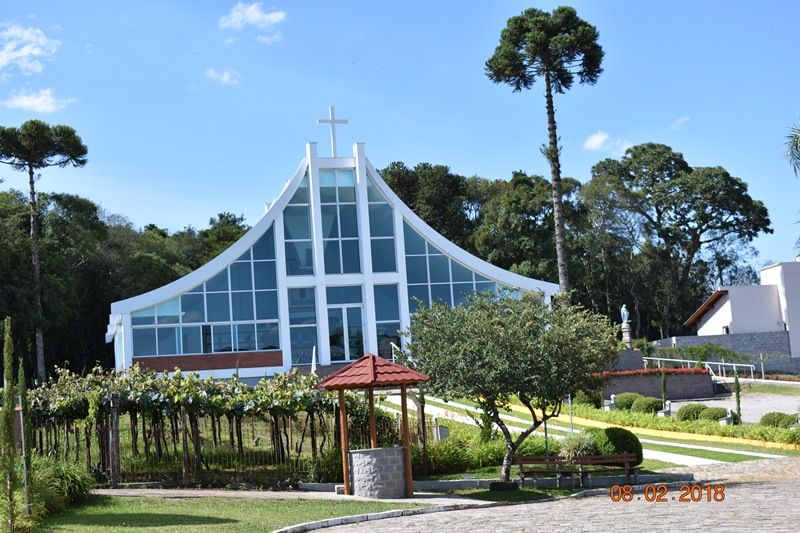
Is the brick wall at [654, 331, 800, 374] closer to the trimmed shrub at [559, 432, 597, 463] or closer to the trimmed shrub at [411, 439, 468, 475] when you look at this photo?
the trimmed shrub at [559, 432, 597, 463]

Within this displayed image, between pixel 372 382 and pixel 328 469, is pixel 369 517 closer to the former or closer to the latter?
pixel 372 382

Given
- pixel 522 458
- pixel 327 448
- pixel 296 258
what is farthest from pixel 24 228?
pixel 522 458

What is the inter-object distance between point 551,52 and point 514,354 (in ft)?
75.0

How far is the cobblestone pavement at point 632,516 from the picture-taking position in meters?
11.2

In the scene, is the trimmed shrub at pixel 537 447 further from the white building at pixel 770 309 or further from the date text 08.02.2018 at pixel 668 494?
the white building at pixel 770 309

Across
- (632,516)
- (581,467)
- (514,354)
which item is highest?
(514,354)

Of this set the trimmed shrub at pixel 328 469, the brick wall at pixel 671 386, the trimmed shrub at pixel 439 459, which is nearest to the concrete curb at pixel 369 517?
the trimmed shrub at pixel 439 459

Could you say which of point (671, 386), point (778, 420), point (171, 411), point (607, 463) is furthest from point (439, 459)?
point (671, 386)

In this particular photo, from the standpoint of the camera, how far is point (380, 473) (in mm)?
15539

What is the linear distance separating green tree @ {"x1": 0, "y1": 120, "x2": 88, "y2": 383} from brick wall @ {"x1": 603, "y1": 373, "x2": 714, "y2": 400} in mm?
22601

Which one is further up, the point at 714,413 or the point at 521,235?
Result: the point at 521,235

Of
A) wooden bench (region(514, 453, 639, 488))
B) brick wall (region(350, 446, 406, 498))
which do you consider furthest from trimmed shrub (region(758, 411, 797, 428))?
brick wall (region(350, 446, 406, 498))

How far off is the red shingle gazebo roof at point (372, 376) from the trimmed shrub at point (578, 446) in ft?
12.5

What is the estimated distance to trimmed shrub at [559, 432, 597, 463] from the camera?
18094mm
